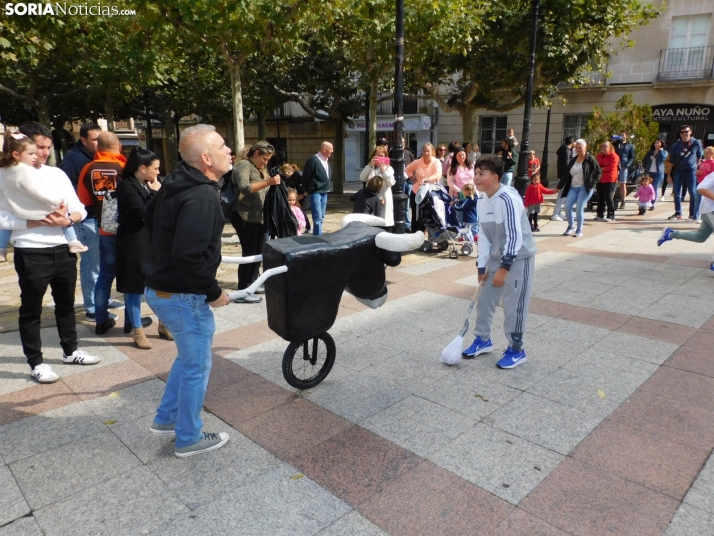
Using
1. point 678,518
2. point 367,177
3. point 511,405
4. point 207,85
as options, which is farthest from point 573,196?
point 207,85

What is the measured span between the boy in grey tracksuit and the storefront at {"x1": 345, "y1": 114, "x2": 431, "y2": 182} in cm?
2248

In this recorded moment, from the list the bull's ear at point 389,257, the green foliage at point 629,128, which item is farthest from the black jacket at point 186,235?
the green foliage at point 629,128

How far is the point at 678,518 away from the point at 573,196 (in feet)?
28.6

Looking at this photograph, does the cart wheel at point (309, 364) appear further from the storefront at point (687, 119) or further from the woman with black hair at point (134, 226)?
the storefront at point (687, 119)

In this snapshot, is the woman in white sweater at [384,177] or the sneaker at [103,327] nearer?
the sneaker at [103,327]

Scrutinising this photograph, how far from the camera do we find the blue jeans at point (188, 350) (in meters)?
2.77

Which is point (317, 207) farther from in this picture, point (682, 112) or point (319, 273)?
point (682, 112)

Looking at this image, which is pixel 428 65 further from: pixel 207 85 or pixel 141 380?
pixel 141 380

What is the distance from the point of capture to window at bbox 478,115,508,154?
26.0 m

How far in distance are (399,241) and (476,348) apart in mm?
1502

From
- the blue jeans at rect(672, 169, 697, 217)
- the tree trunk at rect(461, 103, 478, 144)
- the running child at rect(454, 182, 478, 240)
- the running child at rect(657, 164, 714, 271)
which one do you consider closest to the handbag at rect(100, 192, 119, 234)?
the running child at rect(454, 182, 478, 240)

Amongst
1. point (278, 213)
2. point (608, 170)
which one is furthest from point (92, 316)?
point (608, 170)

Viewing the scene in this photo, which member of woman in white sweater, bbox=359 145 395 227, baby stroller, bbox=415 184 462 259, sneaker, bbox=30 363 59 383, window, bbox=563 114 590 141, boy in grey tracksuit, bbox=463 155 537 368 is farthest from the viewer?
window, bbox=563 114 590 141

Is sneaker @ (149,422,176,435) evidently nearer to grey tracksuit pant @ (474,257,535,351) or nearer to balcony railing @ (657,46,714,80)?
grey tracksuit pant @ (474,257,535,351)
